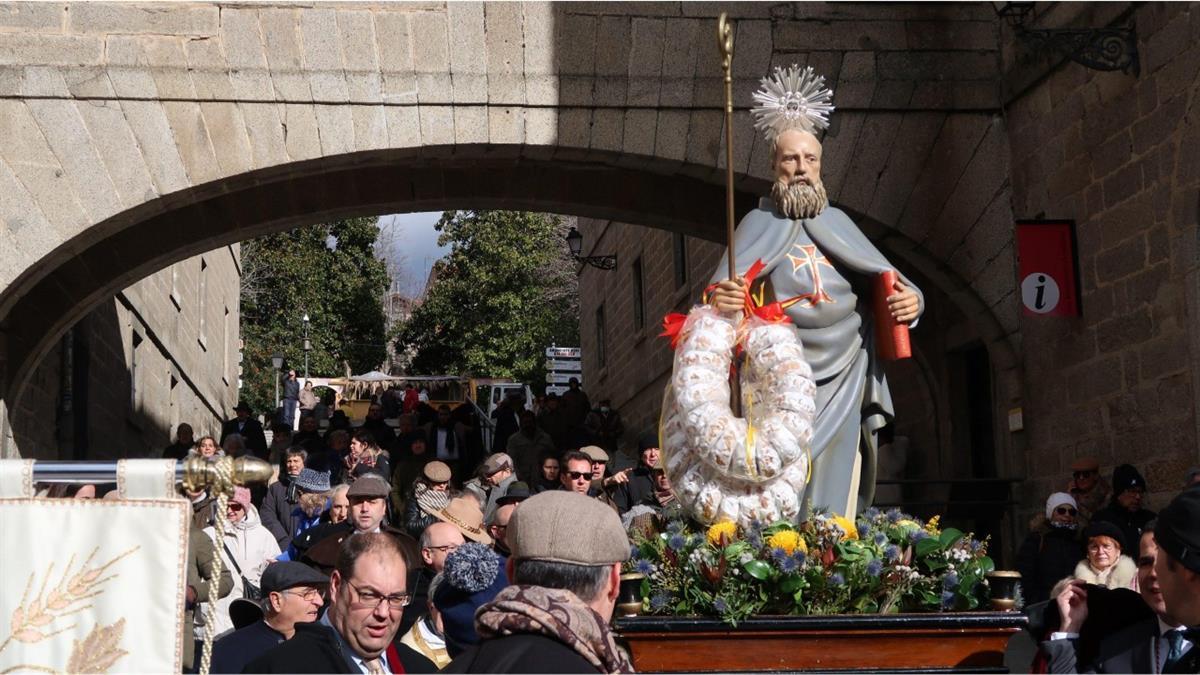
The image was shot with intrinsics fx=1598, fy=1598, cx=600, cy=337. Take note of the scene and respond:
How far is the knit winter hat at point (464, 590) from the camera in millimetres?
5504

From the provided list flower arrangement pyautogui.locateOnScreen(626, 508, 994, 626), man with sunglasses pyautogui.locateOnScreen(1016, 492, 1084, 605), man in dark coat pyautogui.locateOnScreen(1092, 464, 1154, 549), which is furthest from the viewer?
man in dark coat pyautogui.locateOnScreen(1092, 464, 1154, 549)

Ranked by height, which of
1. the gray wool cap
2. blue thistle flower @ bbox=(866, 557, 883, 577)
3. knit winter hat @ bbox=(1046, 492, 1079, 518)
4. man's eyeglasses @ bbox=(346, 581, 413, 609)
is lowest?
man's eyeglasses @ bbox=(346, 581, 413, 609)

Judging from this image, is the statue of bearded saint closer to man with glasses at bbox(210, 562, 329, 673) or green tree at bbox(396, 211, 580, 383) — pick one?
man with glasses at bbox(210, 562, 329, 673)

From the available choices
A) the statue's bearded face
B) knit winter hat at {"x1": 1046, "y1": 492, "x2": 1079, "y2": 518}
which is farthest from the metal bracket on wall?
the statue's bearded face

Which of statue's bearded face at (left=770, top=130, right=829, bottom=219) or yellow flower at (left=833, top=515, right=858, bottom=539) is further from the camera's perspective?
statue's bearded face at (left=770, top=130, right=829, bottom=219)

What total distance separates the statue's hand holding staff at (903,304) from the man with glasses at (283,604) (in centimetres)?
253

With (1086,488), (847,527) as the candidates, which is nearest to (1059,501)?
(1086,488)

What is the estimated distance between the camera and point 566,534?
3.51 m

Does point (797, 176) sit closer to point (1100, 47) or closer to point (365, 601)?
point (365, 601)

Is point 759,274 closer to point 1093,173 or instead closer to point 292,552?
point 292,552

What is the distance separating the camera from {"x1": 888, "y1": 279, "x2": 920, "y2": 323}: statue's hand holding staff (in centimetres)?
656

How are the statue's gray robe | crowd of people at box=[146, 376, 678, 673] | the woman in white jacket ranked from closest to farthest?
1. crowd of people at box=[146, 376, 678, 673]
2. the statue's gray robe
3. the woman in white jacket

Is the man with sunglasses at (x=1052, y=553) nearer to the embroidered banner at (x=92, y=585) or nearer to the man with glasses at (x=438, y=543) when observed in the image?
the man with glasses at (x=438, y=543)

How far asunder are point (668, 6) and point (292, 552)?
6061 millimetres
